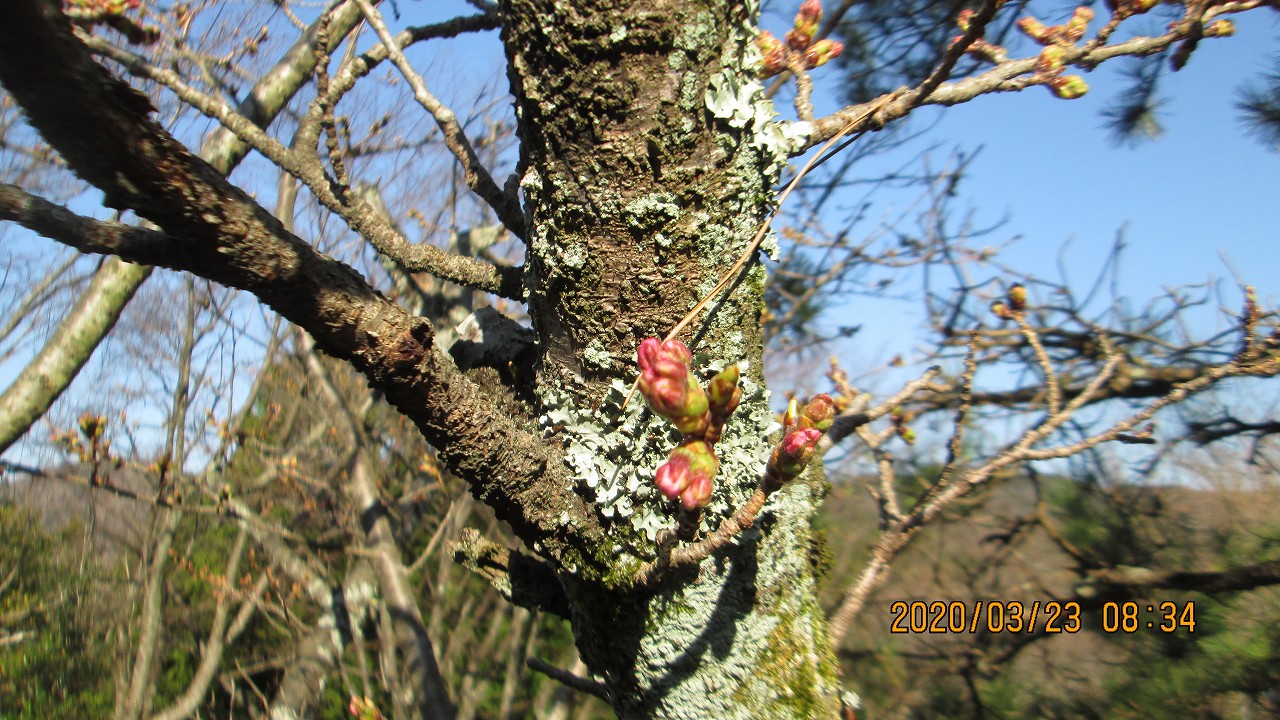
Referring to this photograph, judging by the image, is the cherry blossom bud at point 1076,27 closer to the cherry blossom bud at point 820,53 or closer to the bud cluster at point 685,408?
the cherry blossom bud at point 820,53

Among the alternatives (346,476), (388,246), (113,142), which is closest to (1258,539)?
(388,246)

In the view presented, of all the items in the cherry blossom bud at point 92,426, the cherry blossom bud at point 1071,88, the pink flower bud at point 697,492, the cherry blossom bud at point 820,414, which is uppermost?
the cherry blossom bud at point 1071,88

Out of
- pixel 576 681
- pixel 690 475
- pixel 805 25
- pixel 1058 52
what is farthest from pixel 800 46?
pixel 576 681

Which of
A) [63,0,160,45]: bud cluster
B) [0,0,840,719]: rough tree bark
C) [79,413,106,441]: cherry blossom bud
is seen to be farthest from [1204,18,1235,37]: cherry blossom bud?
[79,413,106,441]: cherry blossom bud

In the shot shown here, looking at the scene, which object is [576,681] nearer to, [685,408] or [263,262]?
[685,408]

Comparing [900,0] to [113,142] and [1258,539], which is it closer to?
[1258,539]

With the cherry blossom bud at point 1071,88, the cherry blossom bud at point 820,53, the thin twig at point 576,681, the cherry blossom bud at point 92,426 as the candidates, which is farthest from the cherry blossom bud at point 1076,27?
the cherry blossom bud at point 92,426

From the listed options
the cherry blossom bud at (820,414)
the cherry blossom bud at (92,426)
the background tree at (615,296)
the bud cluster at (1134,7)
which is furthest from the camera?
the cherry blossom bud at (92,426)
